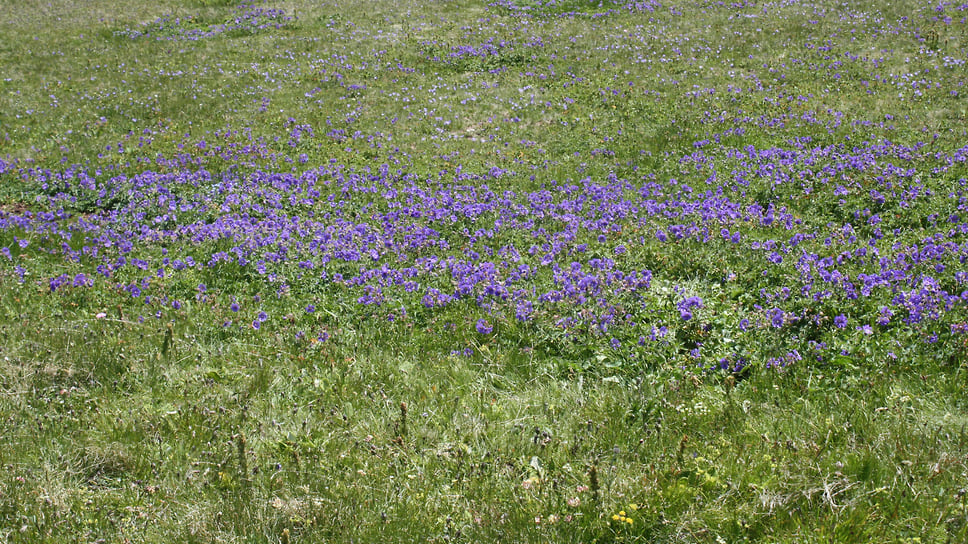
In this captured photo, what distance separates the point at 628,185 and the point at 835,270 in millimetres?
4599

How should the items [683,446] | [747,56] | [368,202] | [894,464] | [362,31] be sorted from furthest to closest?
1. [362,31]
2. [747,56]
3. [368,202]
4. [683,446]
5. [894,464]

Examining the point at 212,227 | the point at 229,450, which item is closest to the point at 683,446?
the point at 229,450

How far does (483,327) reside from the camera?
19.6ft

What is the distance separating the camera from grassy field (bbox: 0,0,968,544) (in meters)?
3.47

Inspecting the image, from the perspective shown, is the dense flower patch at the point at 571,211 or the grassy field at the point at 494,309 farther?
the dense flower patch at the point at 571,211

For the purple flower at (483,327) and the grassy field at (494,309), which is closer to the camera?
the grassy field at (494,309)

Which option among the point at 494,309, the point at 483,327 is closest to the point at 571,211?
the point at 494,309

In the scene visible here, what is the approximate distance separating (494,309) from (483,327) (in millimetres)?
452

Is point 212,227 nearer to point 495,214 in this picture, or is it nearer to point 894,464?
point 495,214

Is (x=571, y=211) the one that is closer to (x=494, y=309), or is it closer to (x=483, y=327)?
(x=494, y=309)

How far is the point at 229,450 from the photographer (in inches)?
163

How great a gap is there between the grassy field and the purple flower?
0.06 feet

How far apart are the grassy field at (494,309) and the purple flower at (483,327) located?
2cm

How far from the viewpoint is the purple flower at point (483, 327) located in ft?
19.4
